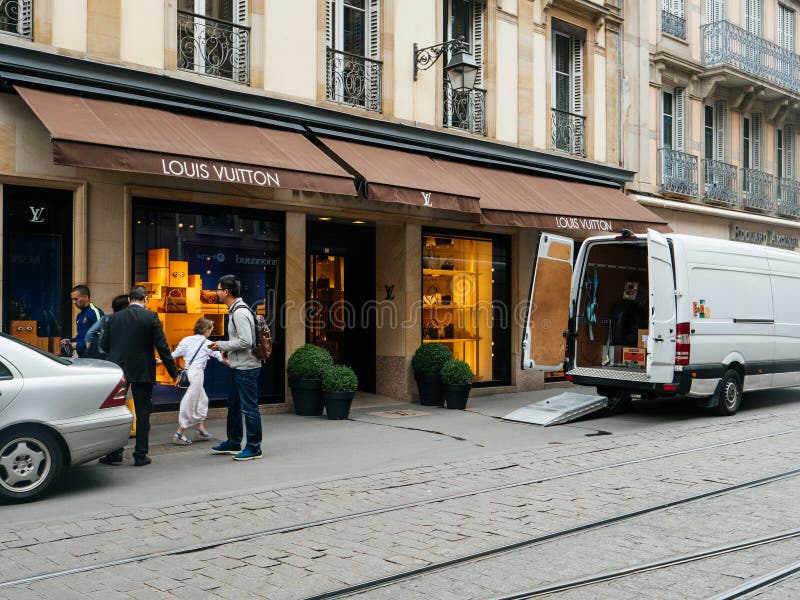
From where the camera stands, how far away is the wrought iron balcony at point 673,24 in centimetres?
2005

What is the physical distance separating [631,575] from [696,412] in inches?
347

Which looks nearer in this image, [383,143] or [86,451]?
[86,451]

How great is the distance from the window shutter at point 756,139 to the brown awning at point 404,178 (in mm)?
14032

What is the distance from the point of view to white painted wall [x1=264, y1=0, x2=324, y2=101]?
11961mm

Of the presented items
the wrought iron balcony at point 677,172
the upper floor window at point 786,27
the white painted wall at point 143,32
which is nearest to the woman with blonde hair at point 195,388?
the white painted wall at point 143,32

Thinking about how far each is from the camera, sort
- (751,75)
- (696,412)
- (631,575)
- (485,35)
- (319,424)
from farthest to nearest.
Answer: (751,75)
(485,35)
(696,412)
(319,424)
(631,575)

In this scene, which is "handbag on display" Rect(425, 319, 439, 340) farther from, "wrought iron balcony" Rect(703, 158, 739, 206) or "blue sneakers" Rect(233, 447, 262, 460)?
"wrought iron balcony" Rect(703, 158, 739, 206)

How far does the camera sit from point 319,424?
1128cm

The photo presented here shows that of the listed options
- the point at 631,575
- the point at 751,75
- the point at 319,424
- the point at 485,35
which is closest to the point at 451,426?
the point at 319,424

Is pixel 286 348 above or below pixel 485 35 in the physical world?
below

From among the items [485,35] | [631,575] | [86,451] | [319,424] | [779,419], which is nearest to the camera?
[631,575]

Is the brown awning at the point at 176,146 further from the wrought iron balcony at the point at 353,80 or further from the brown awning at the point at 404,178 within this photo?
the wrought iron balcony at the point at 353,80

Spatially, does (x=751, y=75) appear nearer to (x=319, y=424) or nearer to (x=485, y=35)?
(x=485, y=35)

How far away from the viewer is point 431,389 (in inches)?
531
